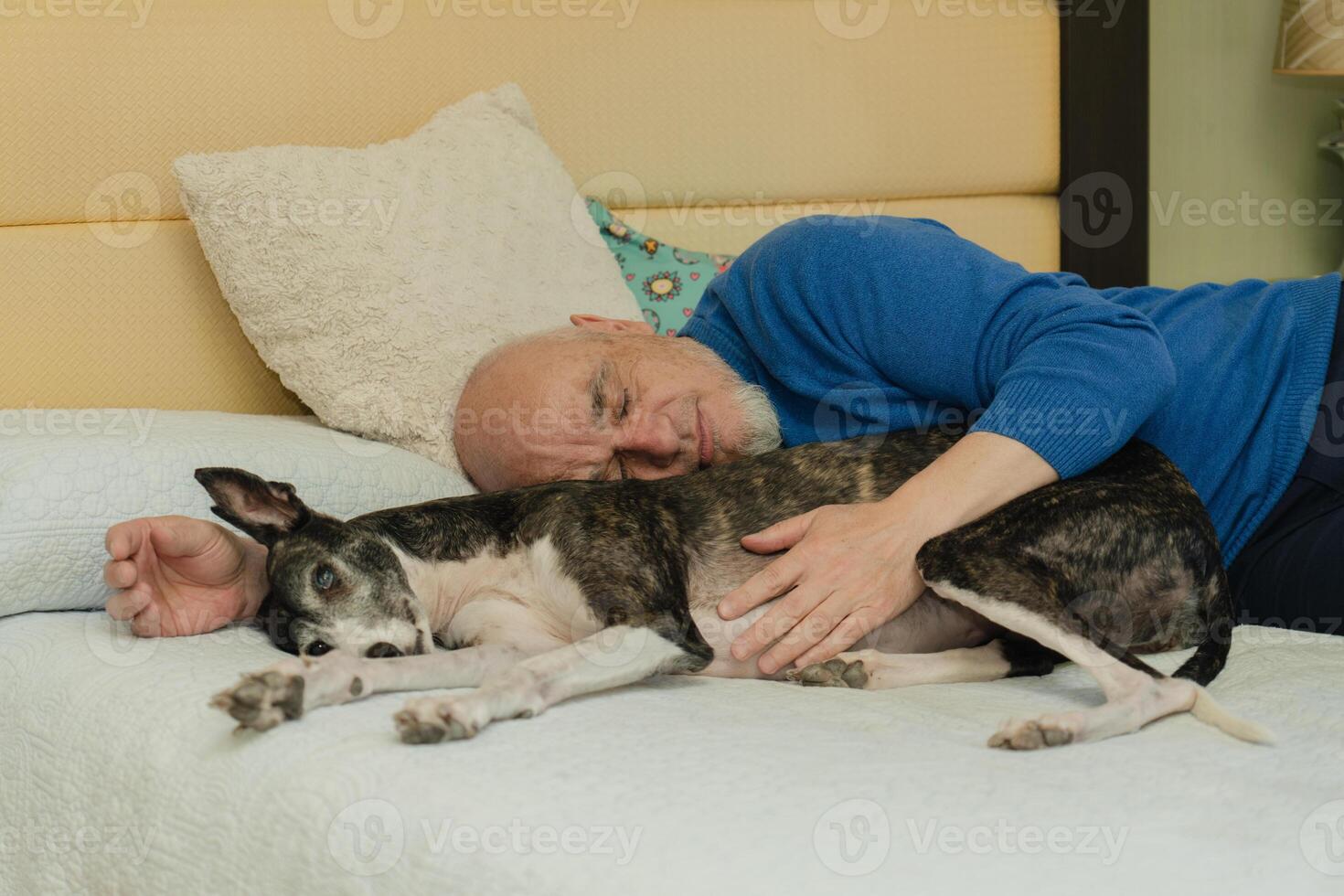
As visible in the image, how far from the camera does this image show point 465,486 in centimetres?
239

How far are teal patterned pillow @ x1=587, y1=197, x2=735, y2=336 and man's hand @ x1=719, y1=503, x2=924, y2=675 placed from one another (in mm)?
1082

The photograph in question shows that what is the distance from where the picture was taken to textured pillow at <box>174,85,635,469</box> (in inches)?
94.3

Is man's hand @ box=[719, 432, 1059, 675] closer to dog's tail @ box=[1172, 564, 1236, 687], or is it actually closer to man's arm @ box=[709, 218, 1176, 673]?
man's arm @ box=[709, 218, 1176, 673]

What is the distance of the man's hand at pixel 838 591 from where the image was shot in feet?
6.10

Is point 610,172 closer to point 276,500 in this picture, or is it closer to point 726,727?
Result: point 276,500

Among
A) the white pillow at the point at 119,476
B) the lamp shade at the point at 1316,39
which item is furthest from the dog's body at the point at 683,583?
the lamp shade at the point at 1316,39

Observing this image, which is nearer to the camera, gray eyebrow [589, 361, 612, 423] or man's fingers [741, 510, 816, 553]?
man's fingers [741, 510, 816, 553]

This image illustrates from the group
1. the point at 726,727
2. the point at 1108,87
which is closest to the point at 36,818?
the point at 726,727

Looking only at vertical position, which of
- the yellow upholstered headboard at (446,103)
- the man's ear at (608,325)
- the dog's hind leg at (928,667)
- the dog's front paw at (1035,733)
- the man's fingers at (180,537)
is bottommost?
the dog's hind leg at (928,667)

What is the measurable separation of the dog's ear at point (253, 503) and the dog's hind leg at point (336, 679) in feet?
1.18

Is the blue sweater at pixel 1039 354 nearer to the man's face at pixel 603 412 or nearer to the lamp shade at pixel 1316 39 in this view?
the man's face at pixel 603 412

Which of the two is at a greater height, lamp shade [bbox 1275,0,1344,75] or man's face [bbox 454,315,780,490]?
lamp shade [bbox 1275,0,1344,75]

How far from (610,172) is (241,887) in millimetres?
2261

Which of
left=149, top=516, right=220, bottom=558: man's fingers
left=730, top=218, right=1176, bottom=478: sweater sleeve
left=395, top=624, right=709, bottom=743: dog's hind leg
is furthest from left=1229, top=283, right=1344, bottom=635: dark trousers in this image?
left=149, top=516, right=220, bottom=558: man's fingers
